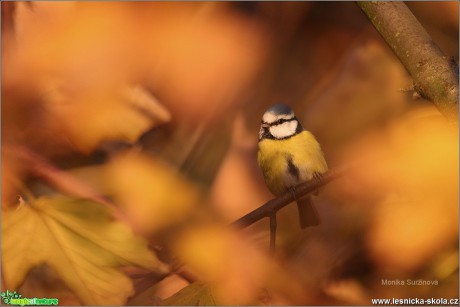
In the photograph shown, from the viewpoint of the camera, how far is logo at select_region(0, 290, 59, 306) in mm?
798

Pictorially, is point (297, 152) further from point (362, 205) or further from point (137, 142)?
point (137, 142)

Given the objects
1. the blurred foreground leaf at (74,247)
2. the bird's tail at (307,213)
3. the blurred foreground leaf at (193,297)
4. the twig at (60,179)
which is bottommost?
the blurred foreground leaf at (193,297)

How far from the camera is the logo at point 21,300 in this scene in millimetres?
798

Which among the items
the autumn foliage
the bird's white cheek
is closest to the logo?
the autumn foliage

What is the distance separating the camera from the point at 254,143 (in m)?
0.87

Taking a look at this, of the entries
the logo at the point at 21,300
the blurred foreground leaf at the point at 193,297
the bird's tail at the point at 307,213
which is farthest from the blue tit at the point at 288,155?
the logo at the point at 21,300

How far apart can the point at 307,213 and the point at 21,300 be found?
475 mm

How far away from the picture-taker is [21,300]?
2.65ft

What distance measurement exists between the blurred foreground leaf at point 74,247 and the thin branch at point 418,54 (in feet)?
1.54

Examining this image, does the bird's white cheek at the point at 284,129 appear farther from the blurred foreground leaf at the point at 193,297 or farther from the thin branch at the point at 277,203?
the blurred foreground leaf at the point at 193,297

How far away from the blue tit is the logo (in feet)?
1.30

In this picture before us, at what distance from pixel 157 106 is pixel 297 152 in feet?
0.80

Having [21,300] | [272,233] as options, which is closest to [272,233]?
[272,233]

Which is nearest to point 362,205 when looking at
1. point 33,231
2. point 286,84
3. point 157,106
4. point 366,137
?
point 366,137
